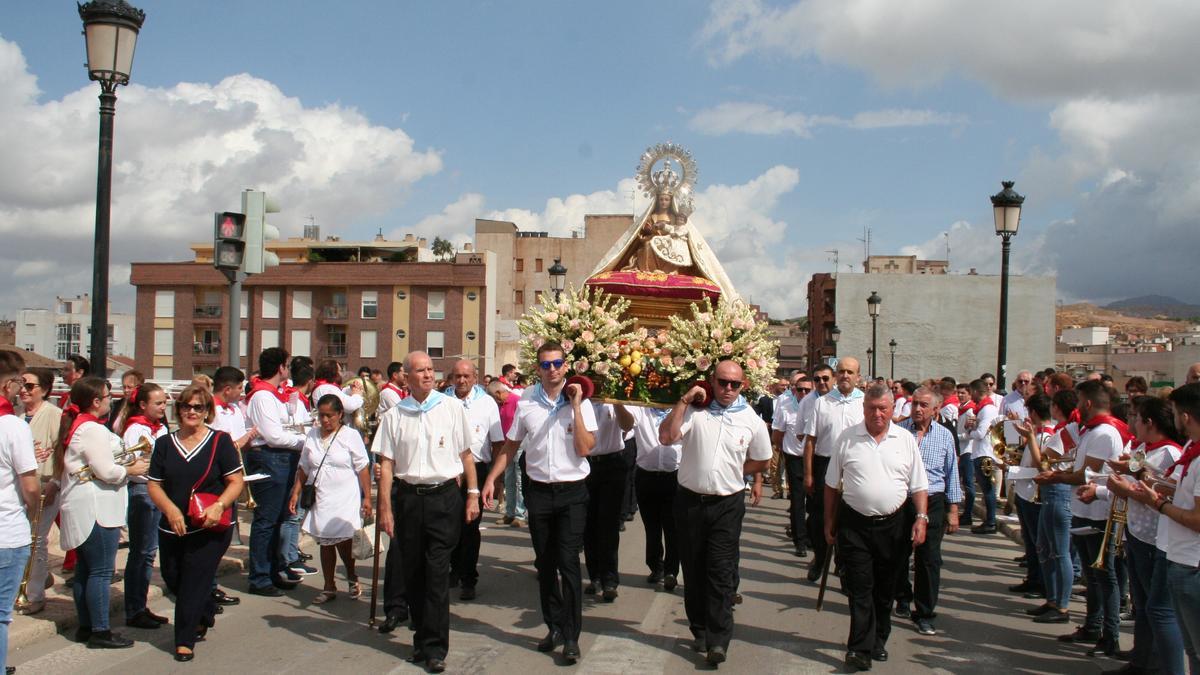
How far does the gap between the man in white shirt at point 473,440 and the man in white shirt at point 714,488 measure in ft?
7.30

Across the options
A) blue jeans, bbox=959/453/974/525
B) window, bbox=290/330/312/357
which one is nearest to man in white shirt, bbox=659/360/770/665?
blue jeans, bbox=959/453/974/525

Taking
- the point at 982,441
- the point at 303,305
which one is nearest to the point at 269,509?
the point at 982,441

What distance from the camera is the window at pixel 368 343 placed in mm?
70625

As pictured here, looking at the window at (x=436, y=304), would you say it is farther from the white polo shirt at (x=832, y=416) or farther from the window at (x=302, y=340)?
the white polo shirt at (x=832, y=416)

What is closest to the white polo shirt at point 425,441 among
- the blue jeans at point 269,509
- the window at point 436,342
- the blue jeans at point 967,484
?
the blue jeans at point 269,509

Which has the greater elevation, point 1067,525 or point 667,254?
point 667,254

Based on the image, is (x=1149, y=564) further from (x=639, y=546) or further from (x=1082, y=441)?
(x=639, y=546)

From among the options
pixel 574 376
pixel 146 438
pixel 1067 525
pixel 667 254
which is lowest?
pixel 1067 525

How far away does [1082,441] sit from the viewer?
807 centimetres

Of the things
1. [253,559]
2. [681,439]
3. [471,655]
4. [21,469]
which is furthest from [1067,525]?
[21,469]

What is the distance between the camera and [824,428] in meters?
10.4

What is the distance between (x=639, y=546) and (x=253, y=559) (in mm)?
4718

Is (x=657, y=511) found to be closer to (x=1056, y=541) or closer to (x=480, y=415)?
(x=480, y=415)

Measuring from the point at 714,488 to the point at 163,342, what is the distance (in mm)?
73363
